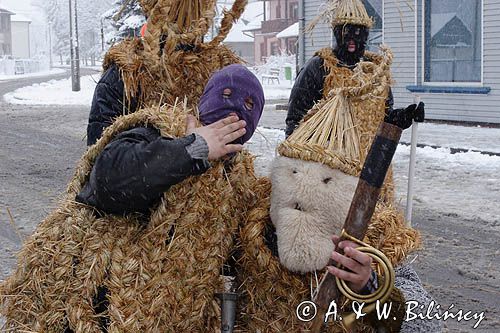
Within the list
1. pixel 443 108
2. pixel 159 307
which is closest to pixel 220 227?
pixel 159 307

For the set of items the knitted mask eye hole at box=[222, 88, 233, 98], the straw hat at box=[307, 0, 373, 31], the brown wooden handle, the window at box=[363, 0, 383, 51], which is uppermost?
the window at box=[363, 0, 383, 51]

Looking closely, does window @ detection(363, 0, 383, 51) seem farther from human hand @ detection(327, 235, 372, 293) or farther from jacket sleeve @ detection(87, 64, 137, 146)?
human hand @ detection(327, 235, 372, 293)

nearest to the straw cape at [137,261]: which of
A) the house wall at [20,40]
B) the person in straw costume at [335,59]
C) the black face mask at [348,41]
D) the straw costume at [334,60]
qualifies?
the straw costume at [334,60]

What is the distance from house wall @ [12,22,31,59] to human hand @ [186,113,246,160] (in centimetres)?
10645

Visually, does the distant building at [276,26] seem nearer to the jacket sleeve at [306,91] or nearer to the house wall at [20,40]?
the jacket sleeve at [306,91]

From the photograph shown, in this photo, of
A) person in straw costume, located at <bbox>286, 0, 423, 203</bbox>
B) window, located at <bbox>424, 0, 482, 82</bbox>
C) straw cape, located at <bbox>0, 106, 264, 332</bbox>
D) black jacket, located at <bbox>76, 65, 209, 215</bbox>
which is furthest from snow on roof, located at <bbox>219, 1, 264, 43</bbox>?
black jacket, located at <bbox>76, 65, 209, 215</bbox>

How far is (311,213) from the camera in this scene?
2000mm

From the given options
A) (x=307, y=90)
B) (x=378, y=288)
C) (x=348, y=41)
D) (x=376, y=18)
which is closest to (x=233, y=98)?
(x=378, y=288)

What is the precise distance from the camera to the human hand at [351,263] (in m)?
1.75

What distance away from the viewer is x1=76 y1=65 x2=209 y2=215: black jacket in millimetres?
1880

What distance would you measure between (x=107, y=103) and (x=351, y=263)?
126cm

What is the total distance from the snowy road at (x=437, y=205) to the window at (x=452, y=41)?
155 inches

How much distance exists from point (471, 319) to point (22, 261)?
3835 mm

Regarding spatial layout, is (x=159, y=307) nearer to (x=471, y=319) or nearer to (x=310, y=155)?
(x=310, y=155)
